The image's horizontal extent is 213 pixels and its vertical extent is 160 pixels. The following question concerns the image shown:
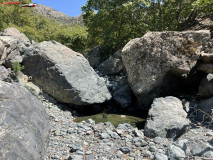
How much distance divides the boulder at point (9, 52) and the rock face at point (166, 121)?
5.84m

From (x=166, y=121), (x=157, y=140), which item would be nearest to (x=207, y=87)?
(x=166, y=121)

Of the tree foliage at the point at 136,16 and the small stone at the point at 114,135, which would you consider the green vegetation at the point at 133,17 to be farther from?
the small stone at the point at 114,135

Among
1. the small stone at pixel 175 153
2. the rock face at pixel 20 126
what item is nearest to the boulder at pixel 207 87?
the small stone at pixel 175 153

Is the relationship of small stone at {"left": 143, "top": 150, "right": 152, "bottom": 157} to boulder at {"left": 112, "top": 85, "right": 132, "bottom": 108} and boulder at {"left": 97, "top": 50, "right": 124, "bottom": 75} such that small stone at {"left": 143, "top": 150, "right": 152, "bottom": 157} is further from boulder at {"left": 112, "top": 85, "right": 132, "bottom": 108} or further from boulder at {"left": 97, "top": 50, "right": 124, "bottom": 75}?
boulder at {"left": 97, "top": 50, "right": 124, "bottom": 75}

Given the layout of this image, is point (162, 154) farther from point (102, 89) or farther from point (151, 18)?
point (151, 18)

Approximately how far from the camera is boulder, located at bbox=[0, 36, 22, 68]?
6918mm

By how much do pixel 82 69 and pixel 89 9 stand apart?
715 centimetres

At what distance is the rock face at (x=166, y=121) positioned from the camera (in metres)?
5.38

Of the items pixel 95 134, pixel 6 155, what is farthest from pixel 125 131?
pixel 6 155

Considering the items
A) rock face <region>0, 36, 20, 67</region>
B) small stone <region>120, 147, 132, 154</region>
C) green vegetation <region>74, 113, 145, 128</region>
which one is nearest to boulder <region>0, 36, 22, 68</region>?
rock face <region>0, 36, 20, 67</region>

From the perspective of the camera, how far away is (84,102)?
7.70 metres

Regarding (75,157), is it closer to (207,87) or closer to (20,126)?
(20,126)

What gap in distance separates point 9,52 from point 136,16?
8244 mm

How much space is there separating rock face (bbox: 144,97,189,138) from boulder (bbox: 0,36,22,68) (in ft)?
19.2
